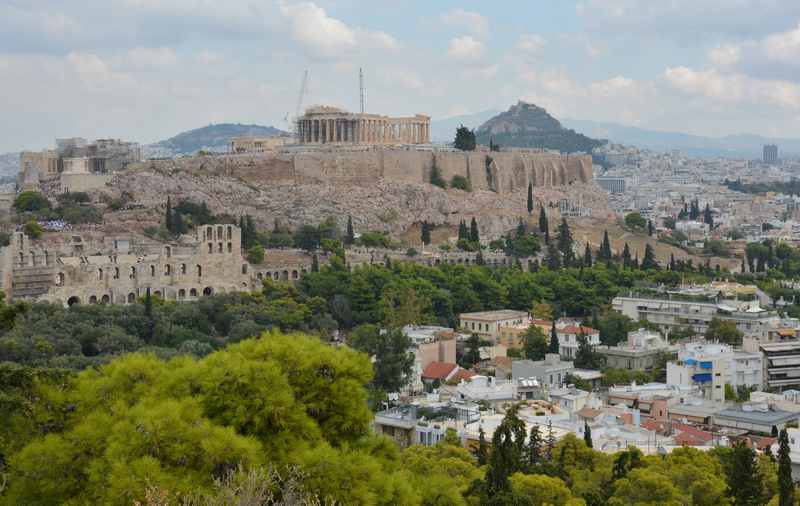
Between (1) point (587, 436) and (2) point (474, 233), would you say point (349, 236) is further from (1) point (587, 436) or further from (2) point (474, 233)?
(1) point (587, 436)

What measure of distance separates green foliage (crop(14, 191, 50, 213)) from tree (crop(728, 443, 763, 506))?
43722mm

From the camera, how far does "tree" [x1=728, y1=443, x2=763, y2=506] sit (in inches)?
1016

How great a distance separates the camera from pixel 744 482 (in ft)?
85.1

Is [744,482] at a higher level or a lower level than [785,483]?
lower

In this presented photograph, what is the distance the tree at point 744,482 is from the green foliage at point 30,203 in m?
43.7

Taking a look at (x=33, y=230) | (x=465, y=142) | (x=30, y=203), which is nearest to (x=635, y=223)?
(x=465, y=142)

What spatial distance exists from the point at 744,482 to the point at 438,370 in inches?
761

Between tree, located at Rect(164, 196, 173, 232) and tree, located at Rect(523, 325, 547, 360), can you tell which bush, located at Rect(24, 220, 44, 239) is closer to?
tree, located at Rect(164, 196, 173, 232)

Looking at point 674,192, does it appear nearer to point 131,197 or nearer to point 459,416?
point 131,197

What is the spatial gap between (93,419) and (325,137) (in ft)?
228

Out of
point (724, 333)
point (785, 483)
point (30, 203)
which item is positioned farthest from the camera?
point (30, 203)

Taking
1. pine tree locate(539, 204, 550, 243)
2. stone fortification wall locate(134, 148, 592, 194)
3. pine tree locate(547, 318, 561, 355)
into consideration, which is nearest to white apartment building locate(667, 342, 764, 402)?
pine tree locate(547, 318, 561, 355)

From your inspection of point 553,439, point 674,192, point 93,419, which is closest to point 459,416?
point 553,439

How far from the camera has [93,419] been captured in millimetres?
17672
